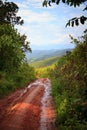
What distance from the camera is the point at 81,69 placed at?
811 inches

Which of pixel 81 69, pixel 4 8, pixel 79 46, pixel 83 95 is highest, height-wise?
pixel 4 8

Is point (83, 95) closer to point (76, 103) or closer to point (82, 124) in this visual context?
point (76, 103)

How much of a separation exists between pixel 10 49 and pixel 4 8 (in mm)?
3814

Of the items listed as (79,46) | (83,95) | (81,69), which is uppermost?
(79,46)

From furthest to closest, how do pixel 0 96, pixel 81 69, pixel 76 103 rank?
pixel 0 96, pixel 81 69, pixel 76 103

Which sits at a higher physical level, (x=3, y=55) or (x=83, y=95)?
(x=3, y=55)

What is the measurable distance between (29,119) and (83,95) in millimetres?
3529

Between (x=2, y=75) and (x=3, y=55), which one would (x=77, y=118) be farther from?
(x=2, y=75)

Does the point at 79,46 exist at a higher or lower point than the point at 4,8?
lower

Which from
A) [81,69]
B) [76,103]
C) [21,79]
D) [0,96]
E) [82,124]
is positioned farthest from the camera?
[21,79]

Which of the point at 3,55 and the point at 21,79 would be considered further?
the point at 21,79

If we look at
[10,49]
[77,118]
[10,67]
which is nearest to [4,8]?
[10,49]

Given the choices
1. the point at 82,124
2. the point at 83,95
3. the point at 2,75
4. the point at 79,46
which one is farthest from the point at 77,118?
the point at 2,75

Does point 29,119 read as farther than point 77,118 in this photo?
Yes
